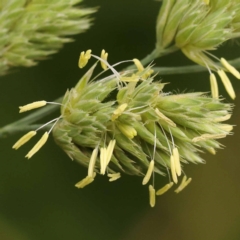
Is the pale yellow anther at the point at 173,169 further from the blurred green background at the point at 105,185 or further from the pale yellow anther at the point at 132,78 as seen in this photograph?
the blurred green background at the point at 105,185

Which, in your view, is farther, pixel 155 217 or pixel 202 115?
pixel 155 217

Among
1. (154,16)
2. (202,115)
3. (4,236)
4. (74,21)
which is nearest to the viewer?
(202,115)

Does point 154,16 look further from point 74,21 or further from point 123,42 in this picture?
point 74,21

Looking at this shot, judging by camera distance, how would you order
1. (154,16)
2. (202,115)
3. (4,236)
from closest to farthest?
1. (202,115)
2. (4,236)
3. (154,16)

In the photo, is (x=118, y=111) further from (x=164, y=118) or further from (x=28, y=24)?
(x=28, y=24)

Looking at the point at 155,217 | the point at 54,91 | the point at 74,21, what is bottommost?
the point at 155,217

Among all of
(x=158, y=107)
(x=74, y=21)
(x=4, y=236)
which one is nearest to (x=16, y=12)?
(x=74, y=21)
